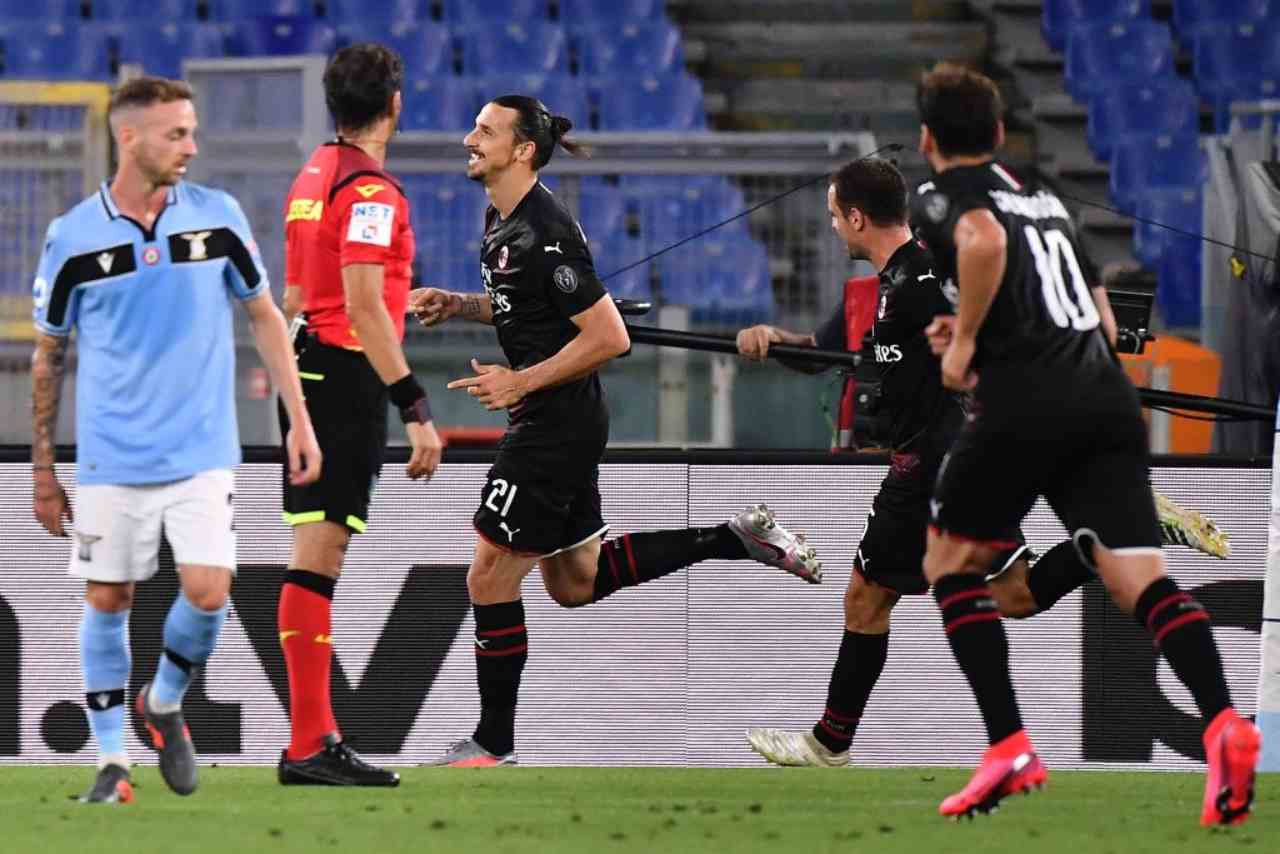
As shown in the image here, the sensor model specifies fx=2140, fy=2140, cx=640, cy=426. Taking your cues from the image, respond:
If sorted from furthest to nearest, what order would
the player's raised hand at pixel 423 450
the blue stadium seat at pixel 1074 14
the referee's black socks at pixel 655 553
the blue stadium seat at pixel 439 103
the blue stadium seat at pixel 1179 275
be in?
1. the blue stadium seat at pixel 1074 14
2. the blue stadium seat at pixel 439 103
3. the blue stadium seat at pixel 1179 275
4. the referee's black socks at pixel 655 553
5. the player's raised hand at pixel 423 450

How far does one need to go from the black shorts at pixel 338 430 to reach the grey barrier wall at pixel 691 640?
1735 millimetres

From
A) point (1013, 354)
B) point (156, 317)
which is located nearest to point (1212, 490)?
point (1013, 354)

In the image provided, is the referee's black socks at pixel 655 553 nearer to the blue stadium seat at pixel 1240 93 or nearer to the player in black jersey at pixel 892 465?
the player in black jersey at pixel 892 465

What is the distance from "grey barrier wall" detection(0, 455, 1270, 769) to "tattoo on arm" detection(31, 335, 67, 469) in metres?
2.21

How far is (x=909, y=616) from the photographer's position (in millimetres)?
7539

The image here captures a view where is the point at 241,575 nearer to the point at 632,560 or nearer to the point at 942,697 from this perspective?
the point at 632,560

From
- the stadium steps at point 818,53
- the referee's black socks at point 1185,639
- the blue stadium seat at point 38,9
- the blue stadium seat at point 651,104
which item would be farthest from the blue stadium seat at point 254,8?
the referee's black socks at point 1185,639

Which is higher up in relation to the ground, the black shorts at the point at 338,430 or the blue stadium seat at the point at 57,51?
the blue stadium seat at the point at 57,51

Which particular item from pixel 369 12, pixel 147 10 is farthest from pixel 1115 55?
pixel 147 10

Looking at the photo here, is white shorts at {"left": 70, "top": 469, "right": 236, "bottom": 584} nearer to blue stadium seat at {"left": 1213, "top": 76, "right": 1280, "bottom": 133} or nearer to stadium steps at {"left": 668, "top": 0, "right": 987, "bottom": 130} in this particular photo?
stadium steps at {"left": 668, "top": 0, "right": 987, "bottom": 130}

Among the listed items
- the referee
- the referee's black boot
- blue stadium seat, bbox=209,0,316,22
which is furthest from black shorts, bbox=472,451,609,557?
blue stadium seat, bbox=209,0,316,22

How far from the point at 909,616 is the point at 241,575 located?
2345mm

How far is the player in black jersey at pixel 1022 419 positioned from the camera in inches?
195

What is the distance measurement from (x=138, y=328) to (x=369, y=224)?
2.56 ft
